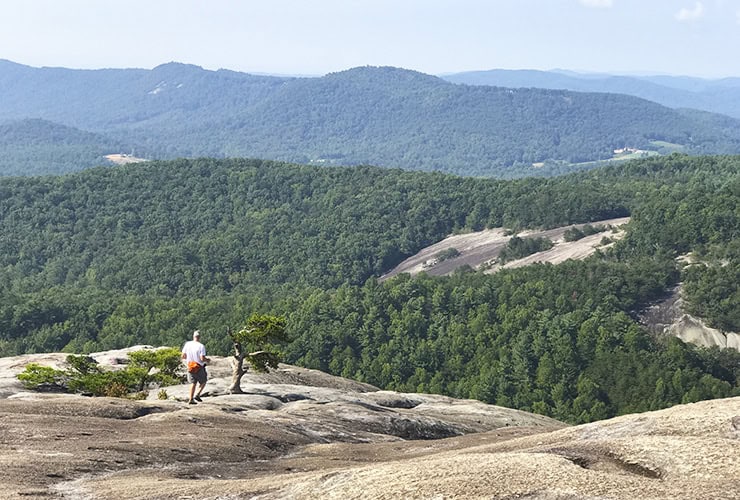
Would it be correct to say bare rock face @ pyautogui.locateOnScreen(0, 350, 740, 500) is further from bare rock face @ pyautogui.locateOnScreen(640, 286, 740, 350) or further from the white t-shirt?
bare rock face @ pyautogui.locateOnScreen(640, 286, 740, 350)

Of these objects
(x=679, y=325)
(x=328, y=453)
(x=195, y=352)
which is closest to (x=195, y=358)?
(x=195, y=352)

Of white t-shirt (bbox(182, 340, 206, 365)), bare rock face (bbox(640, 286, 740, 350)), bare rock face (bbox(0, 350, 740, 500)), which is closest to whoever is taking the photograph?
bare rock face (bbox(0, 350, 740, 500))

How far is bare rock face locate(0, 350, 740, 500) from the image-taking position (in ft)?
63.4

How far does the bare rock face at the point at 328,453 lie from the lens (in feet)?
63.4

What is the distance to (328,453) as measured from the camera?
3186 cm

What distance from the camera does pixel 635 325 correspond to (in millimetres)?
131125

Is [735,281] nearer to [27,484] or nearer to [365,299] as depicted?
[365,299]

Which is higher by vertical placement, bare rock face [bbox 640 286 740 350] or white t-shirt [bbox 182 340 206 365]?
white t-shirt [bbox 182 340 206 365]

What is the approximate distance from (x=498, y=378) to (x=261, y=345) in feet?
249

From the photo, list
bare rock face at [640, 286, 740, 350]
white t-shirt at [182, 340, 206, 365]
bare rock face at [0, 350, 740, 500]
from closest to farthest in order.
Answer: bare rock face at [0, 350, 740, 500] → white t-shirt at [182, 340, 206, 365] → bare rock face at [640, 286, 740, 350]

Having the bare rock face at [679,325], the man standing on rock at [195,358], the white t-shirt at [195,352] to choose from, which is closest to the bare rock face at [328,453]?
the man standing on rock at [195,358]

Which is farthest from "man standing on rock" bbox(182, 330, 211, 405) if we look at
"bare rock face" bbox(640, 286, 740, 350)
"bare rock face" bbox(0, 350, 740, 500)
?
"bare rock face" bbox(640, 286, 740, 350)

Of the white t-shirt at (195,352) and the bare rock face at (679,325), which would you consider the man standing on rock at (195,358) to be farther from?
the bare rock face at (679,325)

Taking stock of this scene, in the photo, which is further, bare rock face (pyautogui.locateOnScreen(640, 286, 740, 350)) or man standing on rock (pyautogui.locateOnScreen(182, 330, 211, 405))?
bare rock face (pyautogui.locateOnScreen(640, 286, 740, 350))
